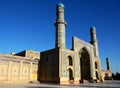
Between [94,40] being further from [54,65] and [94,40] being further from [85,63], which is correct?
[54,65]

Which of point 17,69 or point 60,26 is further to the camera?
point 60,26

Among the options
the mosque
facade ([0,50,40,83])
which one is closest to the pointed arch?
the mosque

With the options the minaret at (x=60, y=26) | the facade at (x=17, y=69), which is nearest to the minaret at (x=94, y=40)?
the minaret at (x=60, y=26)

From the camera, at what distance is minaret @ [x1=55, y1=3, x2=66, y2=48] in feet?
91.7

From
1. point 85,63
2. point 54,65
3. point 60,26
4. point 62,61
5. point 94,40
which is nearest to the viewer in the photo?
point 62,61

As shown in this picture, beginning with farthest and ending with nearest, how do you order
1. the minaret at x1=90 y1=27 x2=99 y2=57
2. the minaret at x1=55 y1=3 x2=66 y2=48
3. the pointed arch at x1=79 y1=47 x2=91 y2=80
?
the minaret at x1=90 y1=27 x2=99 y2=57 < the pointed arch at x1=79 y1=47 x2=91 y2=80 < the minaret at x1=55 y1=3 x2=66 y2=48

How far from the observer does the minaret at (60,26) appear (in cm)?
2794

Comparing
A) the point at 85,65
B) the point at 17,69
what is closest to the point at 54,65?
the point at 17,69

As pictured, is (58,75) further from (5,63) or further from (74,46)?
(5,63)

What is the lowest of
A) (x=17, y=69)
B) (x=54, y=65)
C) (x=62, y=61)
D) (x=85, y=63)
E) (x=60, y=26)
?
(x=17, y=69)

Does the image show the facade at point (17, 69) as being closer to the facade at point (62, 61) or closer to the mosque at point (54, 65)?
the mosque at point (54, 65)

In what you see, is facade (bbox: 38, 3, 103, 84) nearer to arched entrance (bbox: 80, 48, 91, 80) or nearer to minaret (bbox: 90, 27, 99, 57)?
arched entrance (bbox: 80, 48, 91, 80)

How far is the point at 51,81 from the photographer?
2609 centimetres

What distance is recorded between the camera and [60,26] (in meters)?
29.1
